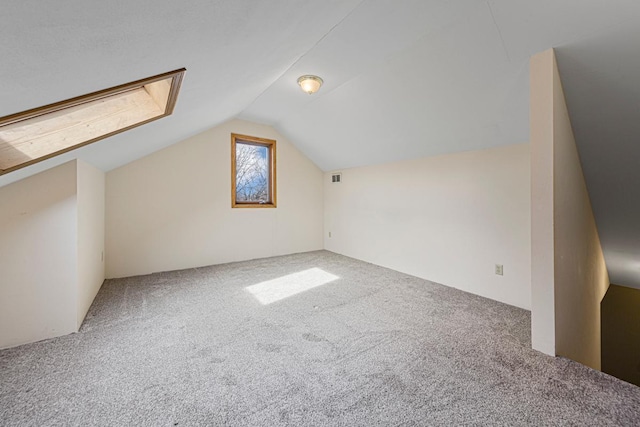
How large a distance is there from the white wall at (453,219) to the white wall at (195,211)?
1331 millimetres

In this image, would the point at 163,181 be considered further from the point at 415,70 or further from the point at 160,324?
the point at 415,70

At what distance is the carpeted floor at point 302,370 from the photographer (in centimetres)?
125

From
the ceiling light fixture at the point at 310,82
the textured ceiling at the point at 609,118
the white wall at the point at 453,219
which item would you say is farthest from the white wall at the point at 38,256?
the textured ceiling at the point at 609,118

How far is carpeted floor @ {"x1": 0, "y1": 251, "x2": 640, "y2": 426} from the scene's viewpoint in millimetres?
1254

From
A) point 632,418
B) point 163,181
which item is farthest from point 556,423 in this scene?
point 163,181

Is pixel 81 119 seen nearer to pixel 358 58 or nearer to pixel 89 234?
pixel 89 234

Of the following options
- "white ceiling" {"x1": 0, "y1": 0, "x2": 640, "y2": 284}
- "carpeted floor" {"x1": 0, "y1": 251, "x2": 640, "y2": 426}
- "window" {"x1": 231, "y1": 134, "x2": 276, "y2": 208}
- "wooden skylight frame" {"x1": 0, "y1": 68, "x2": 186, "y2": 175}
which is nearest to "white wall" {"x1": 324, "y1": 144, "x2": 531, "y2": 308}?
"white ceiling" {"x1": 0, "y1": 0, "x2": 640, "y2": 284}

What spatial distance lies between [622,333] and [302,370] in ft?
19.3

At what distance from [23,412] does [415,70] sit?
3484mm

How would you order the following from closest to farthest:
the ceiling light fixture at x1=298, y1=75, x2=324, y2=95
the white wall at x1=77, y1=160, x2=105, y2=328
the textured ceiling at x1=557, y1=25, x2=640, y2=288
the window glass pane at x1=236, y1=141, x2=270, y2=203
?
the textured ceiling at x1=557, y1=25, x2=640, y2=288 < the white wall at x1=77, y1=160, x2=105, y2=328 < the ceiling light fixture at x1=298, y1=75, x2=324, y2=95 < the window glass pane at x1=236, y1=141, x2=270, y2=203

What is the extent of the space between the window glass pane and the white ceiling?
1.23m

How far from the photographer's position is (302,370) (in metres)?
1.58

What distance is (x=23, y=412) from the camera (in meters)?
1.26

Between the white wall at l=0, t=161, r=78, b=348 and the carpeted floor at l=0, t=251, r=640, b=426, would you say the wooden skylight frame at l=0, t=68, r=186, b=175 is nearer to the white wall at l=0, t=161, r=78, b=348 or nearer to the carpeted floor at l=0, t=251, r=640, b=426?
the white wall at l=0, t=161, r=78, b=348
